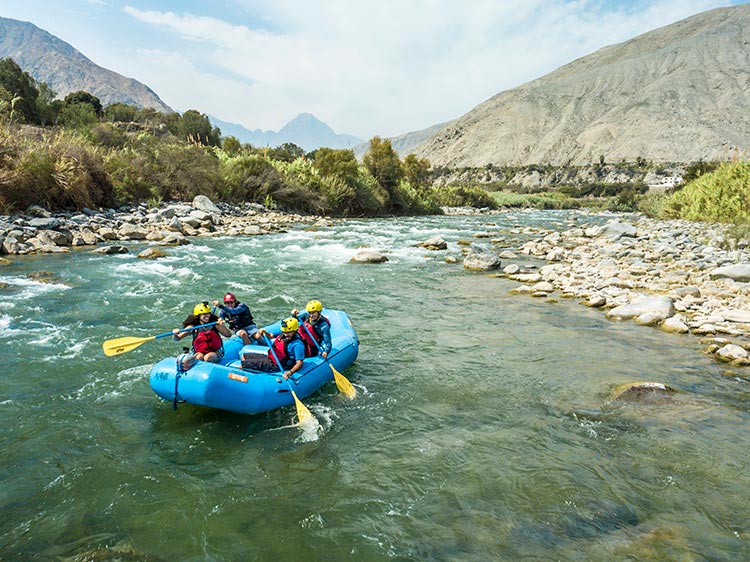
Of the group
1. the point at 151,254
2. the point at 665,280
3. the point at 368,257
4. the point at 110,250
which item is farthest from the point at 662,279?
the point at 110,250

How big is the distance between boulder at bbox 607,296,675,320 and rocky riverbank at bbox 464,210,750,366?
0.01m

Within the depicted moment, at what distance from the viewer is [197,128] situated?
1601 inches

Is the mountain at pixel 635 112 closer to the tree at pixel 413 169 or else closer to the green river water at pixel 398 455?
the tree at pixel 413 169

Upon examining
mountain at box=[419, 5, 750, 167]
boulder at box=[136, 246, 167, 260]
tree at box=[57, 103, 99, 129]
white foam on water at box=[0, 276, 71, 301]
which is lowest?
white foam on water at box=[0, 276, 71, 301]

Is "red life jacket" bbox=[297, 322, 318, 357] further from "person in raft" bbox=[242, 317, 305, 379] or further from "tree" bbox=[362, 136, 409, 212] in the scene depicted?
"tree" bbox=[362, 136, 409, 212]

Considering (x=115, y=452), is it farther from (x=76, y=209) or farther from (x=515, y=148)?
(x=515, y=148)

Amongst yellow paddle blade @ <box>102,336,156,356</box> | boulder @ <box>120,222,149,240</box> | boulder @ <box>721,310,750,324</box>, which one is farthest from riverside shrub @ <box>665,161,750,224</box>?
boulder @ <box>120,222,149,240</box>

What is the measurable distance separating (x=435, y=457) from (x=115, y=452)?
2.80m

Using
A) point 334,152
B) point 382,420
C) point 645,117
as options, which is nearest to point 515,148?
point 645,117

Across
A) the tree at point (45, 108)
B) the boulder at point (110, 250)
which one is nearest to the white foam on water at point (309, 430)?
the boulder at point (110, 250)

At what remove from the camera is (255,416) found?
4.59m

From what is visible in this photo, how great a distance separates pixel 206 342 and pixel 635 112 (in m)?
123

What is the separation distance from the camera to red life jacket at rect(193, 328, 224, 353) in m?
4.93

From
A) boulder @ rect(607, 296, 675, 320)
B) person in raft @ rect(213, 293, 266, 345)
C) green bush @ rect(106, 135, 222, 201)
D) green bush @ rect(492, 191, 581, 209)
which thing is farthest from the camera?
green bush @ rect(492, 191, 581, 209)
